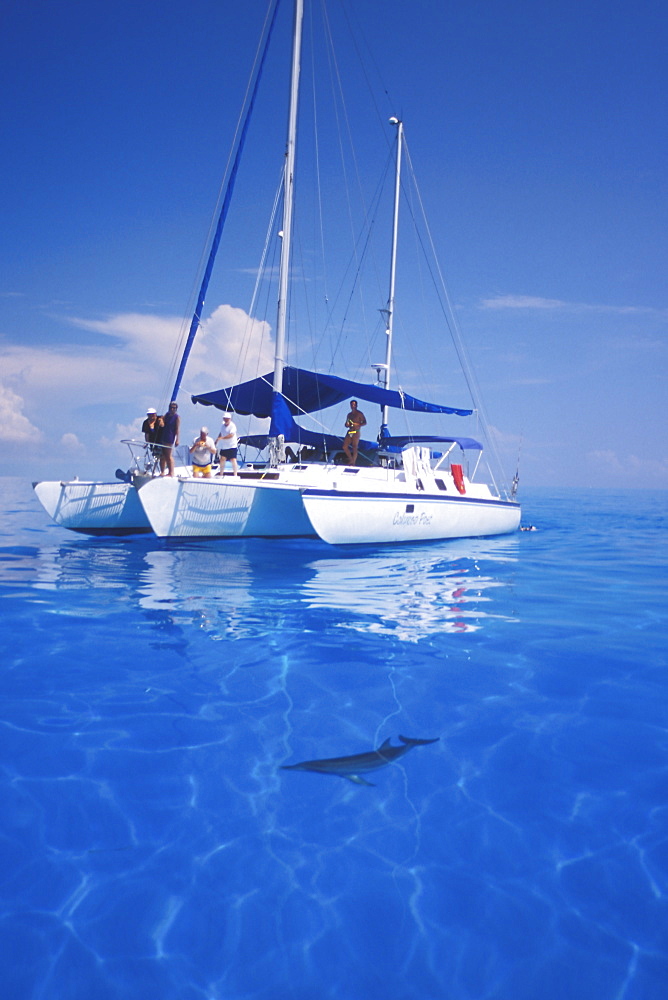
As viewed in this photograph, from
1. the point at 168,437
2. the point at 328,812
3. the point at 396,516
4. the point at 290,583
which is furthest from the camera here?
the point at 396,516

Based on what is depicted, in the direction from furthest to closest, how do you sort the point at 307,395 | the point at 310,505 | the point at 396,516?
the point at 307,395
the point at 396,516
the point at 310,505

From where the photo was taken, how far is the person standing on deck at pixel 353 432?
1490 centimetres

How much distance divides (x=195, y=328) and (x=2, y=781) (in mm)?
12066

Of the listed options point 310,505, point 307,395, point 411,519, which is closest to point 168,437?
point 310,505

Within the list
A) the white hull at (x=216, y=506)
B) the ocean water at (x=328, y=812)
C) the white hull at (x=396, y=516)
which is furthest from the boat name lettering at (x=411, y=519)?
the ocean water at (x=328, y=812)

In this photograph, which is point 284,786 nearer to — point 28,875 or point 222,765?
point 222,765

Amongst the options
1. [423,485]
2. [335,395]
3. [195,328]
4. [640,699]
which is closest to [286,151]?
[195,328]

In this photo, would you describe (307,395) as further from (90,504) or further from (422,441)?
(90,504)

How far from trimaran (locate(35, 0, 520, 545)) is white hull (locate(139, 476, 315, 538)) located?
2 centimetres

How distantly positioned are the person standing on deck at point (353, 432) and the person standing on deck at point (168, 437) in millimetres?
3988

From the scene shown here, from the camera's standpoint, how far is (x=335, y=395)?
15.8m

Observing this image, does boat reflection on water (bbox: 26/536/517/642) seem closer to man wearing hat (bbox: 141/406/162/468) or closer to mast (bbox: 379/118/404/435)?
man wearing hat (bbox: 141/406/162/468)

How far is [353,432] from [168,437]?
14.4ft

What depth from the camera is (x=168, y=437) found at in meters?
12.7
